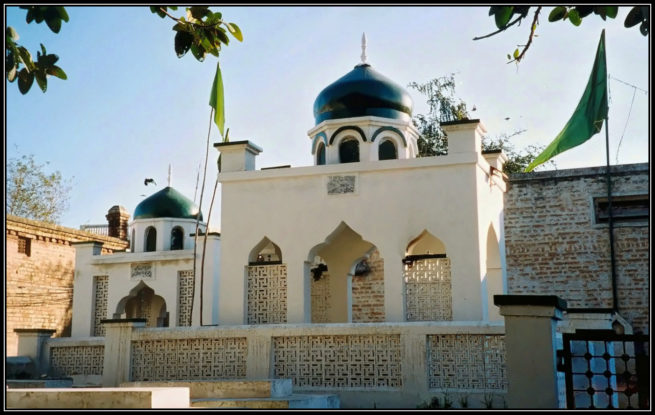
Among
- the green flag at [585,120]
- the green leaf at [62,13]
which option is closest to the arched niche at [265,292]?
the green flag at [585,120]

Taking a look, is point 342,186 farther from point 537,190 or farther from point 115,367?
point 537,190

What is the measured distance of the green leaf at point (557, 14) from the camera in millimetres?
5477

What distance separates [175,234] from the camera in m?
19.7

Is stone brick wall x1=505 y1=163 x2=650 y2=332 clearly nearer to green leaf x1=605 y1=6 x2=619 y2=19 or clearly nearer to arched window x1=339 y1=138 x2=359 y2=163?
arched window x1=339 y1=138 x2=359 y2=163

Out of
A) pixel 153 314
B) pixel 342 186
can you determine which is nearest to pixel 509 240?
pixel 342 186

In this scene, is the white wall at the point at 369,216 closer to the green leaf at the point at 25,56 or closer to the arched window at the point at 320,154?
the arched window at the point at 320,154

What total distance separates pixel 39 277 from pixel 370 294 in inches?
341

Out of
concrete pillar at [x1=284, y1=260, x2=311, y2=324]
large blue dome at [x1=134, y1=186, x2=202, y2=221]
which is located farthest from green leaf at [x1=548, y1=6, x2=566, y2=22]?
large blue dome at [x1=134, y1=186, x2=202, y2=221]

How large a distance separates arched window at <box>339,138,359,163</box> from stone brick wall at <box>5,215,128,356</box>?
31.7 feet

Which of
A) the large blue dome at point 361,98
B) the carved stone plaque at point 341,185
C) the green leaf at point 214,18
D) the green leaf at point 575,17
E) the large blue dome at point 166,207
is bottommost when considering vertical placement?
the carved stone plaque at point 341,185

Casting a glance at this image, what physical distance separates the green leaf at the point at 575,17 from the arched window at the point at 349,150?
6.67 m

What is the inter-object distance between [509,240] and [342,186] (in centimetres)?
523

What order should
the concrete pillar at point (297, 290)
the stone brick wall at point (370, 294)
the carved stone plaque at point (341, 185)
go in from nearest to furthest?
the concrete pillar at point (297, 290), the carved stone plaque at point (341, 185), the stone brick wall at point (370, 294)

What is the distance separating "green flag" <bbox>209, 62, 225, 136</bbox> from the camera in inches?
543
